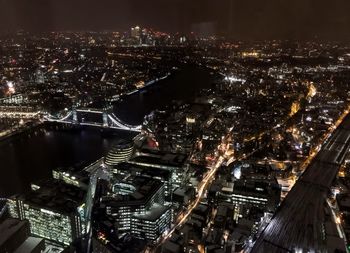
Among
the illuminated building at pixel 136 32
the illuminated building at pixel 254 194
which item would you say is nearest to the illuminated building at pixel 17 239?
the illuminated building at pixel 254 194

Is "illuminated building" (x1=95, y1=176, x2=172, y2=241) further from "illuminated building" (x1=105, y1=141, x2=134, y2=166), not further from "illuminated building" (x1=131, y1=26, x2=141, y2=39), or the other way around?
"illuminated building" (x1=131, y1=26, x2=141, y2=39)

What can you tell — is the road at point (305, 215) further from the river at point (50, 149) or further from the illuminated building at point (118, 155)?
the river at point (50, 149)

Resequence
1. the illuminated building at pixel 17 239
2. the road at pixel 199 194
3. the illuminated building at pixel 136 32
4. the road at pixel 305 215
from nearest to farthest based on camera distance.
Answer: the illuminated building at pixel 17 239
the road at pixel 305 215
the road at pixel 199 194
the illuminated building at pixel 136 32

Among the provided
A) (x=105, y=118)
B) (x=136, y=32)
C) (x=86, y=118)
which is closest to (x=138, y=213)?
(x=105, y=118)

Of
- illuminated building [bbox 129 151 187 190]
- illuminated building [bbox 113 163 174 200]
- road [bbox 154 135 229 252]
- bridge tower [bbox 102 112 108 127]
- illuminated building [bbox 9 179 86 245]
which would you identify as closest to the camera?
illuminated building [bbox 9 179 86 245]

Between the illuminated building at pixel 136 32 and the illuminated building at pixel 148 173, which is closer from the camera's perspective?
the illuminated building at pixel 148 173

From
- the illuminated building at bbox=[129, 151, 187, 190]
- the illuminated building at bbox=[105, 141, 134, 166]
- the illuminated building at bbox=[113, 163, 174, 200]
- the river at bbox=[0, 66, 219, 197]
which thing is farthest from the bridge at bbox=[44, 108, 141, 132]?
the illuminated building at bbox=[113, 163, 174, 200]

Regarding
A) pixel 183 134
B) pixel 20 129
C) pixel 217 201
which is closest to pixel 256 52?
pixel 183 134

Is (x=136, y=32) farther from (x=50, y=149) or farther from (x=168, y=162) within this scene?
(x=168, y=162)
